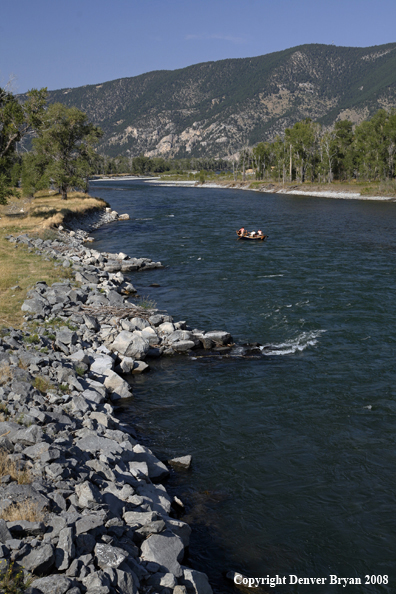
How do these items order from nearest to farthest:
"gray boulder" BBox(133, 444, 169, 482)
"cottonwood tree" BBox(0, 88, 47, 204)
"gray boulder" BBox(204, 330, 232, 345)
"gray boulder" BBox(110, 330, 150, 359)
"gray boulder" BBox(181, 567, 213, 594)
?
"gray boulder" BBox(181, 567, 213, 594) < "gray boulder" BBox(133, 444, 169, 482) < "gray boulder" BBox(110, 330, 150, 359) < "gray boulder" BBox(204, 330, 232, 345) < "cottonwood tree" BBox(0, 88, 47, 204)

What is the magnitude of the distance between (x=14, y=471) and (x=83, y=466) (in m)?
1.63

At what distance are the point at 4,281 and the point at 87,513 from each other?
64.6 ft

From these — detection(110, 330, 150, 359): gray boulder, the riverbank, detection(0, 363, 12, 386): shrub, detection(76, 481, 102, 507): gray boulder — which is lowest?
detection(110, 330, 150, 359): gray boulder

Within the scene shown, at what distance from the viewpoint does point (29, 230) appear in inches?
1736

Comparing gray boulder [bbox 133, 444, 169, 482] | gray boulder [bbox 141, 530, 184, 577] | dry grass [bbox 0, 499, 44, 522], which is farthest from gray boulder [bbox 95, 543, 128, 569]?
gray boulder [bbox 133, 444, 169, 482]

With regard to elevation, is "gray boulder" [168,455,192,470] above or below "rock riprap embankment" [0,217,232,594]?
below

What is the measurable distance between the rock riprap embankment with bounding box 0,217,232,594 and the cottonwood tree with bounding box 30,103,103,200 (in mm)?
53183

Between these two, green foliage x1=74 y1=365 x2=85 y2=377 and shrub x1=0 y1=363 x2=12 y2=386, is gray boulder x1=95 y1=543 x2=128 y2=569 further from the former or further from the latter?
green foliage x1=74 y1=365 x2=85 y2=377

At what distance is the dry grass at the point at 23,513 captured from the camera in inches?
316

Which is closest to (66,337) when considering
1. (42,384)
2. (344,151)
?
(42,384)

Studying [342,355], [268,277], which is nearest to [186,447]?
[342,355]

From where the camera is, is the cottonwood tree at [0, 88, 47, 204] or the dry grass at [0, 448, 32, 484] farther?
the cottonwood tree at [0, 88, 47, 204]

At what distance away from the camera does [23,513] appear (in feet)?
26.5

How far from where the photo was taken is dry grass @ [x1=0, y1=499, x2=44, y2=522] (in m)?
8.02
